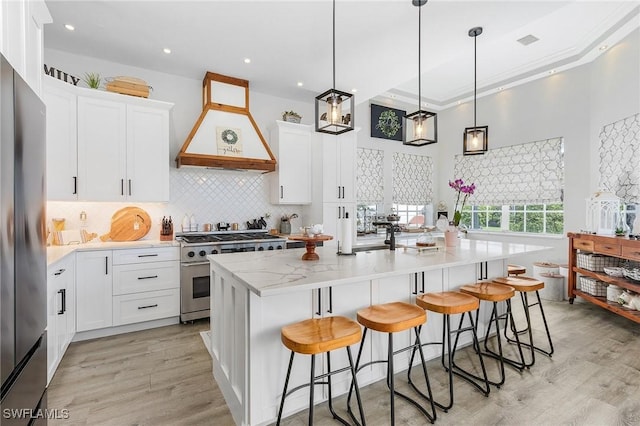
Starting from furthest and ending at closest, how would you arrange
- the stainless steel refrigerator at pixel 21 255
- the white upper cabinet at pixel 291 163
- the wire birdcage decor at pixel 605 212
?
the white upper cabinet at pixel 291 163, the wire birdcage decor at pixel 605 212, the stainless steel refrigerator at pixel 21 255

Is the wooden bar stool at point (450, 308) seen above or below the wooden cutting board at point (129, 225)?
below

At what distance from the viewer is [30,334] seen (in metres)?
1.23

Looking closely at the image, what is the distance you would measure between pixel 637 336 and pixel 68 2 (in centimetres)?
620

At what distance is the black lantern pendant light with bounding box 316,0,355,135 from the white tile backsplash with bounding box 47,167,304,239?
2313 millimetres

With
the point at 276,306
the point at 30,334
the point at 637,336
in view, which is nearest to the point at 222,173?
the point at 276,306

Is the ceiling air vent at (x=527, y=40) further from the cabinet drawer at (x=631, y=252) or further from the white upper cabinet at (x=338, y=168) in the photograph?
the cabinet drawer at (x=631, y=252)

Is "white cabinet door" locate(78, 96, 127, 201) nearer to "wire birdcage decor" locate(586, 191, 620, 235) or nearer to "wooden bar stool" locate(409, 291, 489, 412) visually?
"wooden bar stool" locate(409, 291, 489, 412)

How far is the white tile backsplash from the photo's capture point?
353 cm

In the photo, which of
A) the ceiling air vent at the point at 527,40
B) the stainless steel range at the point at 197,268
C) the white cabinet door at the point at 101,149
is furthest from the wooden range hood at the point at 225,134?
the ceiling air vent at the point at 527,40

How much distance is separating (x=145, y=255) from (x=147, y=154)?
3.85ft

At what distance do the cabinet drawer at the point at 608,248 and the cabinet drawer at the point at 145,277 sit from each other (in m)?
4.94

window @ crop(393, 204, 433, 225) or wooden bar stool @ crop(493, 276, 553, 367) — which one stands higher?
window @ crop(393, 204, 433, 225)

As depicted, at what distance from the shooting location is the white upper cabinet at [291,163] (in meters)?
4.39

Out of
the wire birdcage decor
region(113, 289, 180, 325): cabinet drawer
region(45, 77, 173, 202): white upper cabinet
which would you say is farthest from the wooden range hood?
the wire birdcage decor
